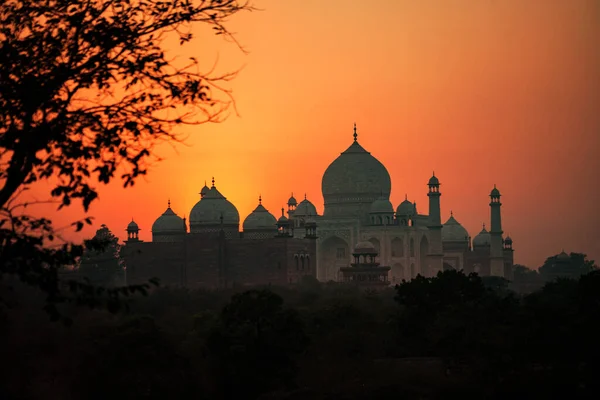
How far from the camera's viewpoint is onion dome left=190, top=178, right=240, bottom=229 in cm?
8031

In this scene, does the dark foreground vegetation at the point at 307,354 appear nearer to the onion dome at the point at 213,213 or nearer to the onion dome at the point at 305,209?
the onion dome at the point at 213,213

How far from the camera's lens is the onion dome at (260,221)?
8100 centimetres

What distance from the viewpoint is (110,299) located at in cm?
1076

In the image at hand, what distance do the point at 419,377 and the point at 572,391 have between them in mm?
6730

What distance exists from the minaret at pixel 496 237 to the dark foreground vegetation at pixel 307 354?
55752mm

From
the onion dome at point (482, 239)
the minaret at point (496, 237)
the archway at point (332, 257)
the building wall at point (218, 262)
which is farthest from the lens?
the onion dome at point (482, 239)

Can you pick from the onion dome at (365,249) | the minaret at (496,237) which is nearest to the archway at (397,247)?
the onion dome at (365,249)

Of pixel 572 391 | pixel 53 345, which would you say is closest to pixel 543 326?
pixel 572 391

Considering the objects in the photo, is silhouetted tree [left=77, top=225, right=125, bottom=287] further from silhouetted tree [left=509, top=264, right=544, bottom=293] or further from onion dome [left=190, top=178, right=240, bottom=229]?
silhouetted tree [left=509, top=264, right=544, bottom=293]

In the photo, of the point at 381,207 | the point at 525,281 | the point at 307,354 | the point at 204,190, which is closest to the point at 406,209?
the point at 381,207

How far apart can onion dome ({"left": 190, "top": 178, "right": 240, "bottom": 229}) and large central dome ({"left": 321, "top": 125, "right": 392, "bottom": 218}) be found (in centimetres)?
923

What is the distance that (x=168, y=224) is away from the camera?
81.6 meters

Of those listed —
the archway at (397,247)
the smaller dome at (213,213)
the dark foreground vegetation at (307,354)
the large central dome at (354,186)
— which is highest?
the large central dome at (354,186)

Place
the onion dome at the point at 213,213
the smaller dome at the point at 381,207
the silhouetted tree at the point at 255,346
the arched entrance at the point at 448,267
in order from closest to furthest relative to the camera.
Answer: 1. the silhouetted tree at the point at 255,346
2. the onion dome at the point at 213,213
3. the smaller dome at the point at 381,207
4. the arched entrance at the point at 448,267
